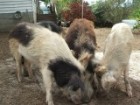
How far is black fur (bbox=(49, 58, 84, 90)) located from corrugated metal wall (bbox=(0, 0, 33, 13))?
29.8ft

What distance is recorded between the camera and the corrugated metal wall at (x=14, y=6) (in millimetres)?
14955

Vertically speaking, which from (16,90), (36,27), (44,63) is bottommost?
(16,90)

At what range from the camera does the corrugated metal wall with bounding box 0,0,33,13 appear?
15.0m

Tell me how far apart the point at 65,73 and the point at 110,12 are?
10924mm

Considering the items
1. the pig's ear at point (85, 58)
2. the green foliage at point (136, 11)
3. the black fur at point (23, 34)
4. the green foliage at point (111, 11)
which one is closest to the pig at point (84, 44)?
the pig's ear at point (85, 58)

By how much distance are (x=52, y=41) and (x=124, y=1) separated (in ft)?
36.3

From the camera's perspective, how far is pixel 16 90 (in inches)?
289

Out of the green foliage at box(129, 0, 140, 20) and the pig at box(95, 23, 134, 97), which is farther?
the green foliage at box(129, 0, 140, 20)

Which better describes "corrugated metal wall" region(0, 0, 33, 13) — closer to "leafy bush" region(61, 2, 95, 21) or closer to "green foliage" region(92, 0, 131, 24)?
"leafy bush" region(61, 2, 95, 21)

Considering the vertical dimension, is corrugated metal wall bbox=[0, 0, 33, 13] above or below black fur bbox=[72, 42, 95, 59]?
above

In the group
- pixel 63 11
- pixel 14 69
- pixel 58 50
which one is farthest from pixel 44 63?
pixel 63 11

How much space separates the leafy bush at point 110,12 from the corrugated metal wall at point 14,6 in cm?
366

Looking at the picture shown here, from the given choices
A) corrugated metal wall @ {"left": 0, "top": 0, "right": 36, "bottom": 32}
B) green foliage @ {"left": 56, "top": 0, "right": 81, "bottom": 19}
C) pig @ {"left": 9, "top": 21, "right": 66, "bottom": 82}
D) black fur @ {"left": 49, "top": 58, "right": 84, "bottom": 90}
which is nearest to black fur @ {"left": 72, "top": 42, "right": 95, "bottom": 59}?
black fur @ {"left": 49, "top": 58, "right": 84, "bottom": 90}

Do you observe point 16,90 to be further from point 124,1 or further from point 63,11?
point 124,1
